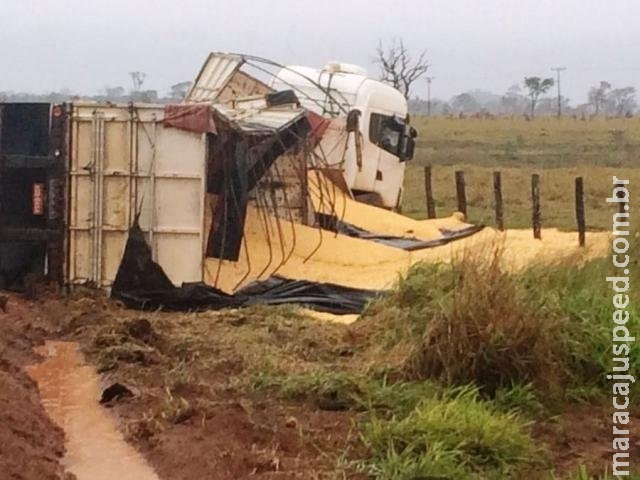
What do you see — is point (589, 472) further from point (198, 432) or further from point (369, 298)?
point (369, 298)

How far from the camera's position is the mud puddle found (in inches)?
293

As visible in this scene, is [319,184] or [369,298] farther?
[319,184]

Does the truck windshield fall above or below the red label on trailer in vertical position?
above

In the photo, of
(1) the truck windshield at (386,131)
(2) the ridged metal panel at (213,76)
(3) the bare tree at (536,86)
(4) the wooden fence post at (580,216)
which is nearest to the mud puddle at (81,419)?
(4) the wooden fence post at (580,216)

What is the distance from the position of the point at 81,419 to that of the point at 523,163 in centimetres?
3294

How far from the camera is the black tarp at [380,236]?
15773mm

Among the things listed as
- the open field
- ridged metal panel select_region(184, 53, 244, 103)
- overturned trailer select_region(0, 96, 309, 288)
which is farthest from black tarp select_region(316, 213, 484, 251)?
the open field

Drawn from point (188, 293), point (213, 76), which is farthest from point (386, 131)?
point (188, 293)

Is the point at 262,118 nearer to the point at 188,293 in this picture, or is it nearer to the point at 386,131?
the point at 188,293

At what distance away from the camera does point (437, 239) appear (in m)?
16.6

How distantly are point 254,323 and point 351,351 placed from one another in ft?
5.15

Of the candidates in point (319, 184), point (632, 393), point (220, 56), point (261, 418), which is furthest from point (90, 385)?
point (220, 56)

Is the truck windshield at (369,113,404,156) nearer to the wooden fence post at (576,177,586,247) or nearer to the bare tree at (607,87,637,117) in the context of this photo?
the wooden fence post at (576,177,586,247)

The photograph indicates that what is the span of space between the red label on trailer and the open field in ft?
32.9
